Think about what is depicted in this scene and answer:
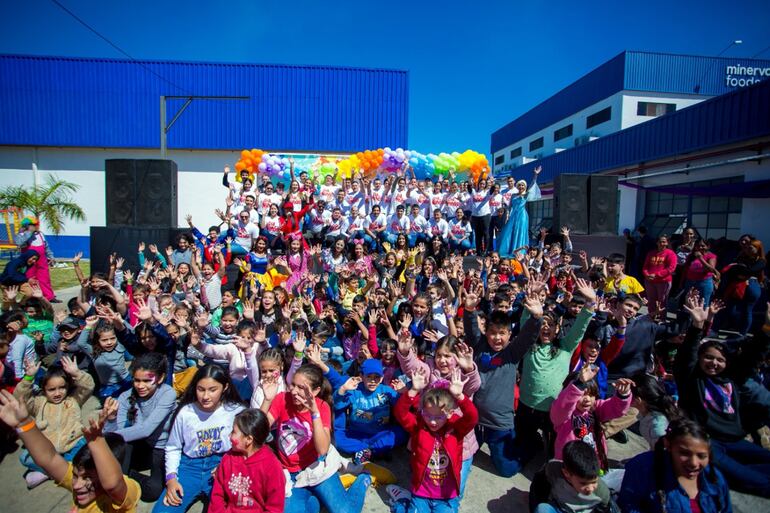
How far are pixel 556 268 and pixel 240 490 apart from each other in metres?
6.15

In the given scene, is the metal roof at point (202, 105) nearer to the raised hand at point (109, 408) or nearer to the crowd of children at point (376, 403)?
the crowd of children at point (376, 403)

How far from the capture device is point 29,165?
18.6 meters

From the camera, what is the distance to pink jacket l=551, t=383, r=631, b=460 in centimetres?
272

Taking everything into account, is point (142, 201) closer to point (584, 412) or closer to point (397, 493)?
point (397, 493)

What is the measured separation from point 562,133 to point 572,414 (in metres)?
28.1

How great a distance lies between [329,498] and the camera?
8.52 feet

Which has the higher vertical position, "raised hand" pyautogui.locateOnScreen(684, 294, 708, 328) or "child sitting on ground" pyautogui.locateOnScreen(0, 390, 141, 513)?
"raised hand" pyautogui.locateOnScreen(684, 294, 708, 328)

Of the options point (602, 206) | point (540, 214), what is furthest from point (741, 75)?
point (602, 206)

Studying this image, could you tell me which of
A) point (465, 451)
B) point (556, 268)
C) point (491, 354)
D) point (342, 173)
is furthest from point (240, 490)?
point (342, 173)

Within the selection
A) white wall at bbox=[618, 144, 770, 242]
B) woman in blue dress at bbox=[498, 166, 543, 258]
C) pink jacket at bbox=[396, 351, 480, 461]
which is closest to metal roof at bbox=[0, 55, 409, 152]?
woman in blue dress at bbox=[498, 166, 543, 258]

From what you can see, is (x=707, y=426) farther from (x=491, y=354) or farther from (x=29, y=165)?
(x=29, y=165)

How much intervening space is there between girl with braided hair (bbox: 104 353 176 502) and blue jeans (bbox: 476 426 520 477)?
2474mm

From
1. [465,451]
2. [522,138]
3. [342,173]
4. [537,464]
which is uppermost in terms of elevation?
[522,138]

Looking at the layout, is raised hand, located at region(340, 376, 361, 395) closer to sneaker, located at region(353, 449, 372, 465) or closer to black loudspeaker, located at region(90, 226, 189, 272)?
sneaker, located at region(353, 449, 372, 465)
